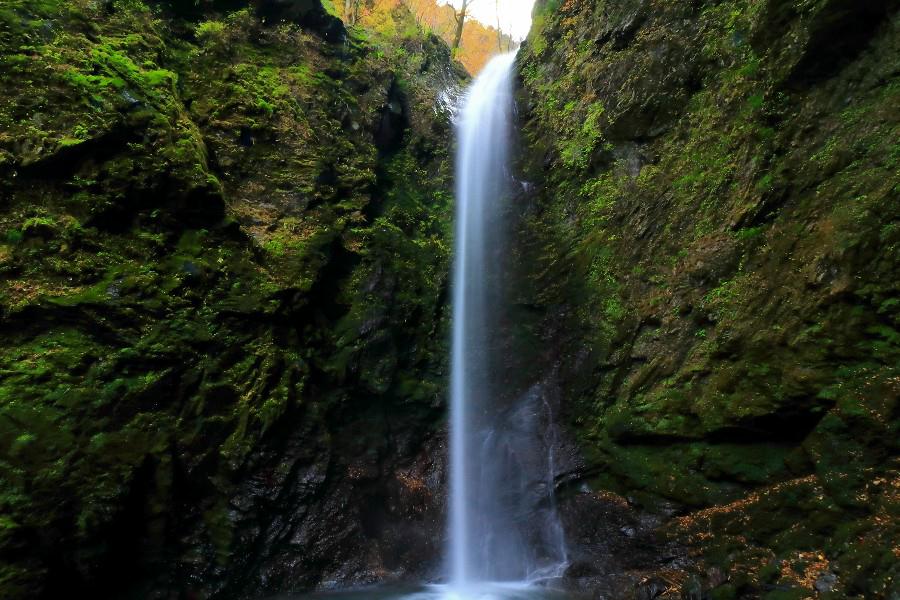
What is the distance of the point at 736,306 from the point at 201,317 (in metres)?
6.90

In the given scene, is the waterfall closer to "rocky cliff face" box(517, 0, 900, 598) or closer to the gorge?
the gorge

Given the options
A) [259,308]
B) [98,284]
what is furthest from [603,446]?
[98,284]

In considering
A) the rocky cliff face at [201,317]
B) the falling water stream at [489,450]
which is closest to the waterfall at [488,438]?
the falling water stream at [489,450]

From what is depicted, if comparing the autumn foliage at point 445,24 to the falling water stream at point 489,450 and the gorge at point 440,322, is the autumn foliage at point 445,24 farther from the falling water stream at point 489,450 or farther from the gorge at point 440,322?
the gorge at point 440,322

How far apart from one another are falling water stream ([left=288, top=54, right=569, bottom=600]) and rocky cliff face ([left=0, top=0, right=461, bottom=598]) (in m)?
0.48

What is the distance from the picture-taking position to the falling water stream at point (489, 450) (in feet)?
23.8

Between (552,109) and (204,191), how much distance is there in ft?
24.9

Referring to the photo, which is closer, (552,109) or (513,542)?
(513,542)

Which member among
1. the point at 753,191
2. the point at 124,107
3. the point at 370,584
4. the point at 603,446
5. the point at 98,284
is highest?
the point at 124,107

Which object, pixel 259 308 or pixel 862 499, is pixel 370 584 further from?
pixel 862 499

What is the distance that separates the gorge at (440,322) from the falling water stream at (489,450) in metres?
0.05

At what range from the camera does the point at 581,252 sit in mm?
8898

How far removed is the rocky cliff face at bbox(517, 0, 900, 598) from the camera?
4.75 m

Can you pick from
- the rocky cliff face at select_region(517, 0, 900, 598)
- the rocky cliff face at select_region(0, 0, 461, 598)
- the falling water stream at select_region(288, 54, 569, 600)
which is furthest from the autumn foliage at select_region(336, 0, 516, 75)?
the rocky cliff face at select_region(517, 0, 900, 598)
